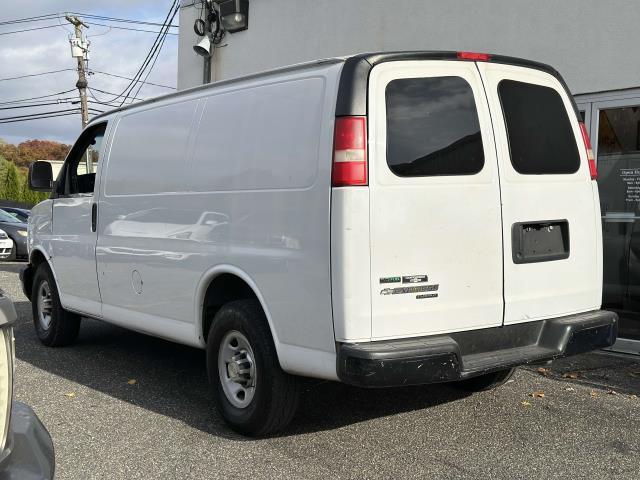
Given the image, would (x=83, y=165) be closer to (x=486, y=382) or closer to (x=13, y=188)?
(x=486, y=382)

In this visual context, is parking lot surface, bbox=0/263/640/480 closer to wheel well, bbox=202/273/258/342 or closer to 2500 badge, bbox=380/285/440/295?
wheel well, bbox=202/273/258/342

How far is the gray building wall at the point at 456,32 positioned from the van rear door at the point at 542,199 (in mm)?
2403

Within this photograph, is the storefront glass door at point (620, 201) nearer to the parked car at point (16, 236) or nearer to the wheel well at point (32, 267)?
the wheel well at point (32, 267)

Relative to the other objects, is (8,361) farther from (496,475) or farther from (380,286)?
(496,475)

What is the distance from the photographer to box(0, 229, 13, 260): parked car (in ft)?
53.2

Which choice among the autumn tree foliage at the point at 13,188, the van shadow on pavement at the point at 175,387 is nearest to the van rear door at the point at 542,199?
the van shadow on pavement at the point at 175,387

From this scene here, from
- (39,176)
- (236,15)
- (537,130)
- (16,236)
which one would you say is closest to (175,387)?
(39,176)

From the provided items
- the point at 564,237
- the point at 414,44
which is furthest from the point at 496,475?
the point at 414,44

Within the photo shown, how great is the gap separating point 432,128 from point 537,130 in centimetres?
87

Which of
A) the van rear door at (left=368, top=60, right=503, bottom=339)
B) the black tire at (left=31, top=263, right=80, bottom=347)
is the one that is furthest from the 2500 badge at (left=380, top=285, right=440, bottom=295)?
the black tire at (left=31, top=263, right=80, bottom=347)

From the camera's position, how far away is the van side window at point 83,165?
625cm

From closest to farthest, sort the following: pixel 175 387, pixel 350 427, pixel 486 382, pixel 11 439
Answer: pixel 11 439 → pixel 350 427 → pixel 486 382 → pixel 175 387

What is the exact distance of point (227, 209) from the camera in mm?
4395

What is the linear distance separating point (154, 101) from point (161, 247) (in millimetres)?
1262
